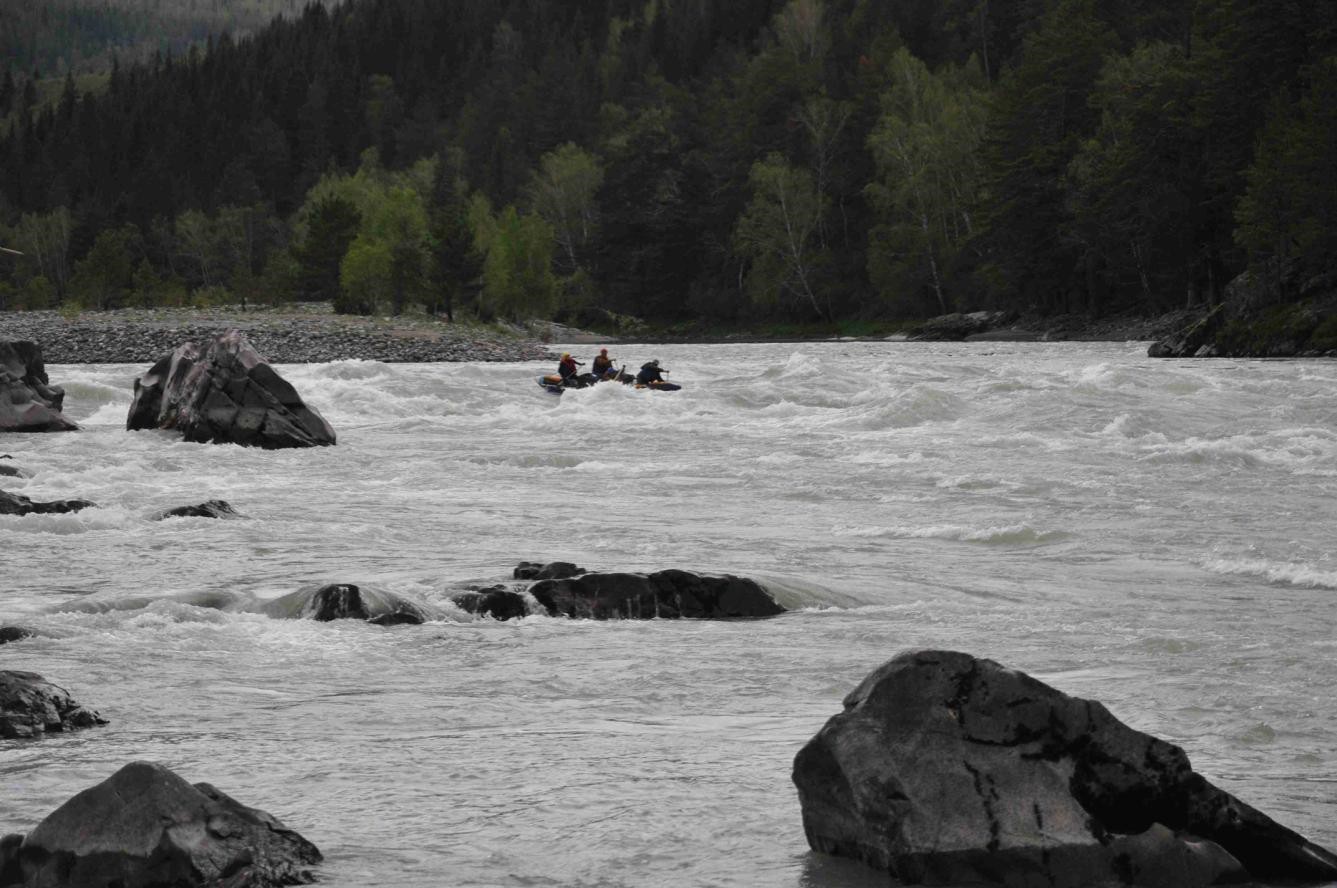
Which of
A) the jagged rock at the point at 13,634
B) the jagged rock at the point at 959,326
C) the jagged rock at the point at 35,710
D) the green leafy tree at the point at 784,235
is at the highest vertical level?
the green leafy tree at the point at 784,235

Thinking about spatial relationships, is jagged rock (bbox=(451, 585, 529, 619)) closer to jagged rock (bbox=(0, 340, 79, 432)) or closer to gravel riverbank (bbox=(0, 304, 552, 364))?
jagged rock (bbox=(0, 340, 79, 432))

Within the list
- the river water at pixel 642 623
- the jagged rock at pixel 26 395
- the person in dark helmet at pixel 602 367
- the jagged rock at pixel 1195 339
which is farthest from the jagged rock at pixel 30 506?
the jagged rock at pixel 1195 339

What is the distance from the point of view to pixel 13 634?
9992mm

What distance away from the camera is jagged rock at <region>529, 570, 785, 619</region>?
440 inches

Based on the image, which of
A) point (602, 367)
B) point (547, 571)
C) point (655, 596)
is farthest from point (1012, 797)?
point (602, 367)

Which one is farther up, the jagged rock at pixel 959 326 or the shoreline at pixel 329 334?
the jagged rock at pixel 959 326

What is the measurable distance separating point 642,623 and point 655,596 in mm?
352

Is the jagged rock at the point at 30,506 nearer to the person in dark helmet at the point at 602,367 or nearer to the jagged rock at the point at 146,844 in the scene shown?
the jagged rock at the point at 146,844

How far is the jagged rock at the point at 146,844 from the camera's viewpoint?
502cm

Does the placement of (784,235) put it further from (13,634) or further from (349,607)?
(13,634)

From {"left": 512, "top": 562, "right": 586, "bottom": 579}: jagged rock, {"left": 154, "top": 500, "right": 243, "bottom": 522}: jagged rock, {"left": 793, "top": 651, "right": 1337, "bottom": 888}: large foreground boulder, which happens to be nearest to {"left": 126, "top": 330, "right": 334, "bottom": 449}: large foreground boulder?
{"left": 154, "top": 500, "right": 243, "bottom": 522}: jagged rock

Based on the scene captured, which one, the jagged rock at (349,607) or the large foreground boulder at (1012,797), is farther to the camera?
the jagged rock at (349,607)

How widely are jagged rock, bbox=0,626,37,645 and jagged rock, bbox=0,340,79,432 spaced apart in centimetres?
1854

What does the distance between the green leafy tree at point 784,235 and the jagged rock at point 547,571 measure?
7705 cm
